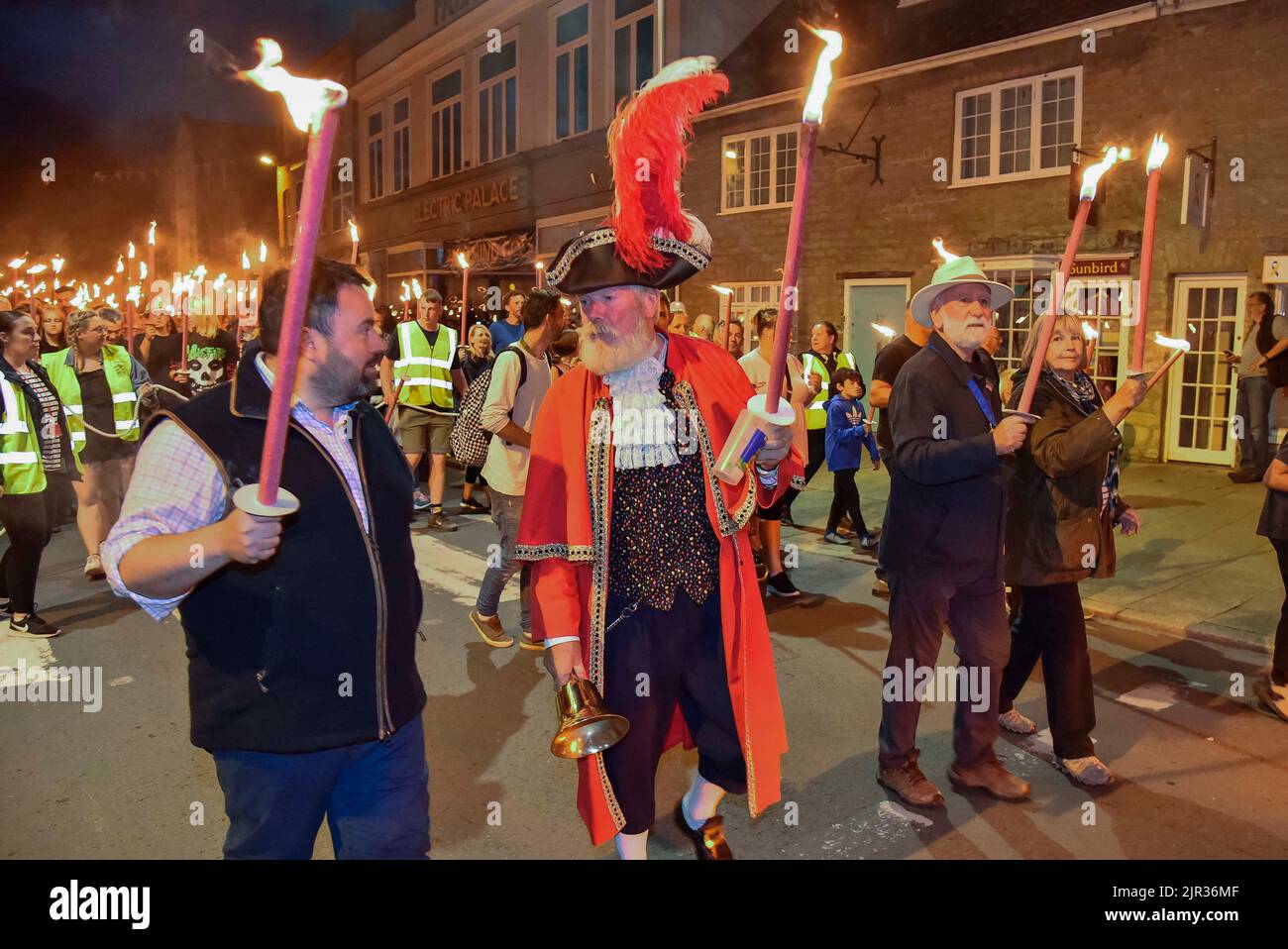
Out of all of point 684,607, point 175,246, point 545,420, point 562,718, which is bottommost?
point 562,718

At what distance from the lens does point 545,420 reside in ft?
10.6

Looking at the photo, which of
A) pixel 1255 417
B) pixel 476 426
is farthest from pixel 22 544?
pixel 1255 417

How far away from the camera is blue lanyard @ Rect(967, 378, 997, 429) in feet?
13.1

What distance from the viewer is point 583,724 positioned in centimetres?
283

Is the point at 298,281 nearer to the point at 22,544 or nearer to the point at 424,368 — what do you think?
the point at 22,544

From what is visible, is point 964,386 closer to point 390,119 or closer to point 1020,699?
point 1020,699

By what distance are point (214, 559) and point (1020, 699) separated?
448 centimetres

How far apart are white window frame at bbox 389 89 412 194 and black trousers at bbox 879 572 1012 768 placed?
3012cm

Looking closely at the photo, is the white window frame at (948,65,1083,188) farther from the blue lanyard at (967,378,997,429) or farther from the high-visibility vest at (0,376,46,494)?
the high-visibility vest at (0,376,46,494)

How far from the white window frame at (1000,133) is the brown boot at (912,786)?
41.0ft

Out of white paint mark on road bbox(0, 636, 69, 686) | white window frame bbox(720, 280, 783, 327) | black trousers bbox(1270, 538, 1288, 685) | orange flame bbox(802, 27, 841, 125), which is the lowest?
white paint mark on road bbox(0, 636, 69, 686)

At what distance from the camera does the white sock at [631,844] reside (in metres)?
3.35

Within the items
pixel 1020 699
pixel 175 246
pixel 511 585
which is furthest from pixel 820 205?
pixel 175 246

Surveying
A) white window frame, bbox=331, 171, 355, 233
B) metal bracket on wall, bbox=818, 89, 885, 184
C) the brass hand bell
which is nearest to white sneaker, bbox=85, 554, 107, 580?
the brass hand bell
